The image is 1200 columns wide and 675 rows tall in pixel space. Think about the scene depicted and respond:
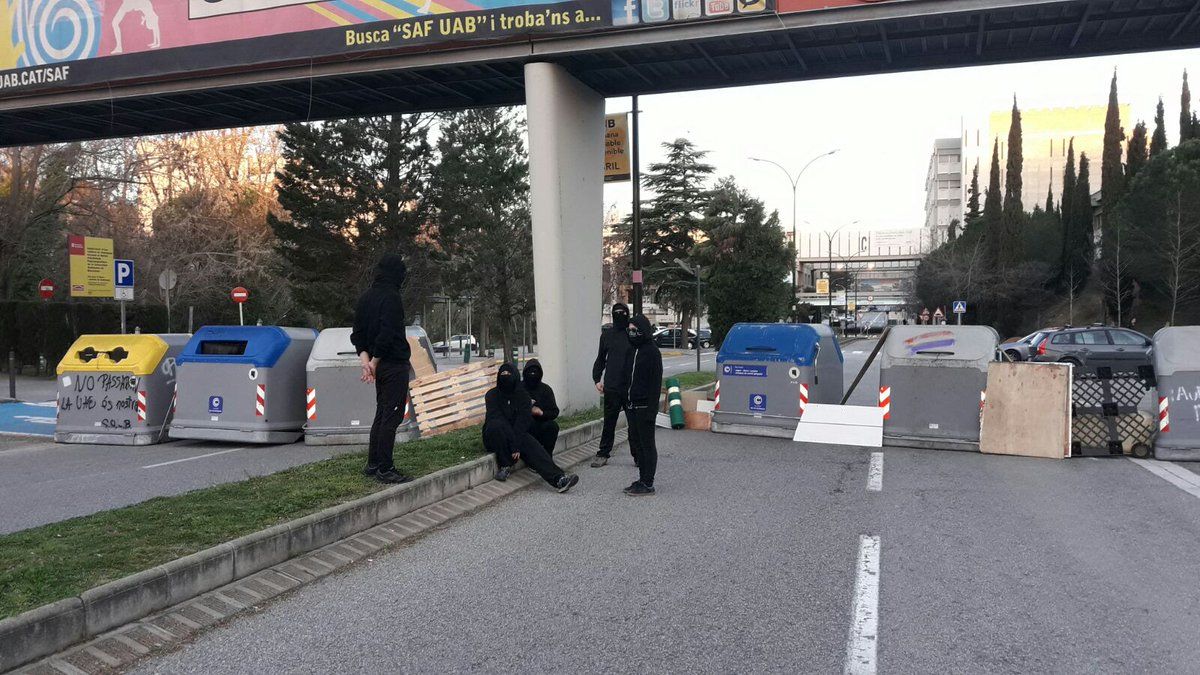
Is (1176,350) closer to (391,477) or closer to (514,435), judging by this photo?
(514,435)

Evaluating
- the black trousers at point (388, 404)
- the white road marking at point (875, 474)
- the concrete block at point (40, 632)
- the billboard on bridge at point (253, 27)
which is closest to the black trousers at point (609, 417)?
the black trousers at point (388, 404)

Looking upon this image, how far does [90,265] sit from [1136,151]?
2215 inches

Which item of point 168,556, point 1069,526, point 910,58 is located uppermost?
point 910,58

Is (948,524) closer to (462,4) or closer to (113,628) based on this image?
(113,628)

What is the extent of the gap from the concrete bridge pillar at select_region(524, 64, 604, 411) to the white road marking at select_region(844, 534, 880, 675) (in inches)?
351

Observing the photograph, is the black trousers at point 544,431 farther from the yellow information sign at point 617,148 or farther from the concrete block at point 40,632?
the yellow information sign at point 617,148

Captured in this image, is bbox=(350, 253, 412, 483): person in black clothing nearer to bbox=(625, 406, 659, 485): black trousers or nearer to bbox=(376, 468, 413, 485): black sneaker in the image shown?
bbox=(376, 468, 413, 485): black sneaker

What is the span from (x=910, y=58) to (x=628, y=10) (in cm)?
514

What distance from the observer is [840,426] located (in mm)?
12977

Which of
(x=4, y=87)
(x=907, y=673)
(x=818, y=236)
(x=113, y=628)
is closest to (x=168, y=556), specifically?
(x=113, y=628)

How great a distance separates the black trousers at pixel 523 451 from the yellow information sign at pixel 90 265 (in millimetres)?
20725

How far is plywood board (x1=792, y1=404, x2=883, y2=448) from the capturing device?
12656 mm

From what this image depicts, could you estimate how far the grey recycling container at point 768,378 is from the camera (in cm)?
1326

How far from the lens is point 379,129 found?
3547 centimetres
